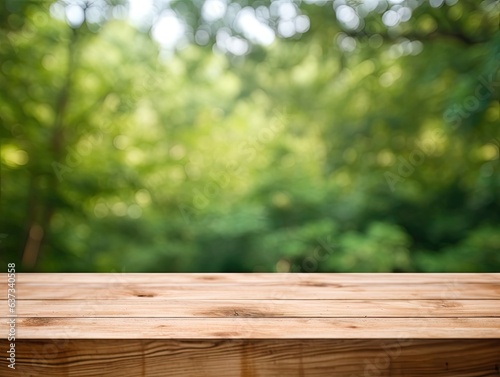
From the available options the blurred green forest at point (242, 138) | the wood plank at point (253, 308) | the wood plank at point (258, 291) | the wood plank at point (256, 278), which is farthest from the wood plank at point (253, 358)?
the blurred green forest at point (242, 138)

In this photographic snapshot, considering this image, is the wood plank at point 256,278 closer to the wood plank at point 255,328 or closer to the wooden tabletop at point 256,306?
the wooden tabletop at point 256,306

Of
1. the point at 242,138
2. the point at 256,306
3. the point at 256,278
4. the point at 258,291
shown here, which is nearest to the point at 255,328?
the point at 256,306

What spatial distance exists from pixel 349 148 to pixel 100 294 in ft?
12.7

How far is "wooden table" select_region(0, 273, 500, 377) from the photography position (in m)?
0.89

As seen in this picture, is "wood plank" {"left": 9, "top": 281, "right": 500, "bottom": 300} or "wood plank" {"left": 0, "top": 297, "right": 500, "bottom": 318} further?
"wood plank" {"left": 9, "top": 281, "right": 500, "bottom": 300}

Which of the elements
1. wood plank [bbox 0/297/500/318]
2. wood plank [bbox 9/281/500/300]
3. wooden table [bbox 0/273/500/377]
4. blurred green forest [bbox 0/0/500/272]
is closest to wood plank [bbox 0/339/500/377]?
wooden table [bbox 0/273/500/377]

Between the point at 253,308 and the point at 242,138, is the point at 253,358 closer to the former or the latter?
the point at 253,308

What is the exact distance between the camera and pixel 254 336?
0.90m

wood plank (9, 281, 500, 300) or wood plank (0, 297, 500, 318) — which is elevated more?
wood plank (9, 281, 500, 300)

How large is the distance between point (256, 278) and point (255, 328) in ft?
1.46

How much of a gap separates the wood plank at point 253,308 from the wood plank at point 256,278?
19 centimetres

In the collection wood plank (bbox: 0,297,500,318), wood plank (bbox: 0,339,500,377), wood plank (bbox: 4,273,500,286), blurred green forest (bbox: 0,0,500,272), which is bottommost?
wood plank (bbox: 0,339,500,377)

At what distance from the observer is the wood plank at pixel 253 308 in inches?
40.8

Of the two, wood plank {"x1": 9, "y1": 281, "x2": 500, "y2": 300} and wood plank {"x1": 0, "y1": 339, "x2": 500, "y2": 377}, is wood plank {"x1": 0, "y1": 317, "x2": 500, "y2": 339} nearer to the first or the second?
wood plank {"x1": 0, "y1": 339, "x2": 500, "y2": 377}
